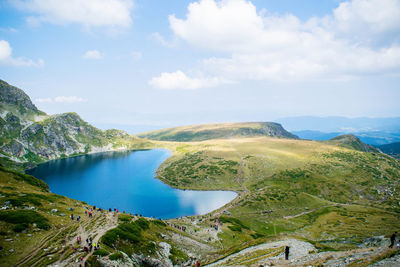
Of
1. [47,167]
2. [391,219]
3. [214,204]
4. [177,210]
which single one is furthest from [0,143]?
[391,219]

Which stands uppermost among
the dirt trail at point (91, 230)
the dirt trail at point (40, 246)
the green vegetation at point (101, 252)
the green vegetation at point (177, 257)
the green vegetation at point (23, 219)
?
the green vegetation at point (23, 219)

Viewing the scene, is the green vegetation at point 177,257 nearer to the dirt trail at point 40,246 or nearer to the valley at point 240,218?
the valley at point 240,218

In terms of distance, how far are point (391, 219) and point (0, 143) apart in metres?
294

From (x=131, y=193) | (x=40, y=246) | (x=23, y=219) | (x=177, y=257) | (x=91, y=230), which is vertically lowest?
(x=131, y=193)

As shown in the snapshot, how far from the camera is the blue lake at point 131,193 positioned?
345 feet

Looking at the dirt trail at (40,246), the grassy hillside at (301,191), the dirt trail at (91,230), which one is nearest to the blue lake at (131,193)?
the grassy hillside at (301,191)

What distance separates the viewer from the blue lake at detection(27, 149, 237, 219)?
105m

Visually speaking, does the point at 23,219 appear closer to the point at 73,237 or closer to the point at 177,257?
the point at 73,237

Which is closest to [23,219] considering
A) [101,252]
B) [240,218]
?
[101,252]

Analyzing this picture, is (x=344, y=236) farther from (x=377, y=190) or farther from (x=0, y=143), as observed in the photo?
(x=0, y=143)

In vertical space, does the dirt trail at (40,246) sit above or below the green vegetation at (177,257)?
above

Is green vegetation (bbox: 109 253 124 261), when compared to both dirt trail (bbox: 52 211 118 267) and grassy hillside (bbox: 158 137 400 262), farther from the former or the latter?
grassy hillside (bbox: 158 137 400 262)

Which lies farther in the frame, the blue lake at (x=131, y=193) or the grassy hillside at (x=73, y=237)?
the blue lake at (x=131, y=193)

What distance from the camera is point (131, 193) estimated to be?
126000 mm
